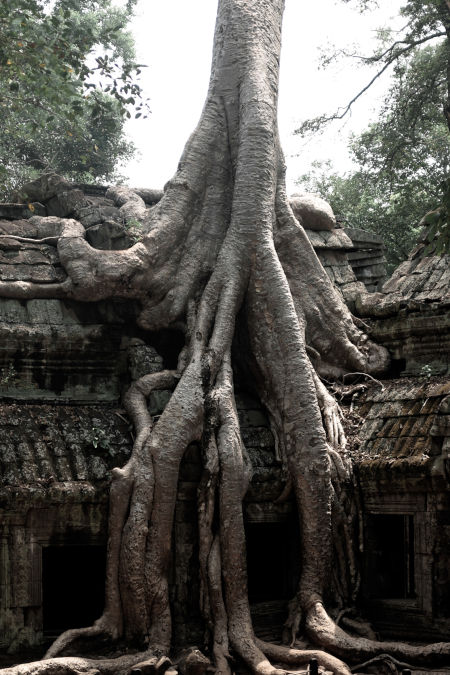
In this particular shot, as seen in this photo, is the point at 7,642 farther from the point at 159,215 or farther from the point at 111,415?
the point at 159,215

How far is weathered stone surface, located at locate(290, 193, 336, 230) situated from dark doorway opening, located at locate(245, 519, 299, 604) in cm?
359

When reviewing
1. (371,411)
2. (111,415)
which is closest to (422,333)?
(371,411)

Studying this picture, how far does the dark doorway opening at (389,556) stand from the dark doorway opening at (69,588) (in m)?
2.32

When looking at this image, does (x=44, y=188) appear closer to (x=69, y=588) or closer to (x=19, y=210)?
(x=19, y=210)

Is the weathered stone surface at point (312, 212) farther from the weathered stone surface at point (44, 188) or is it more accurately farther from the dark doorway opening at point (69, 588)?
the dark doorway opening at point (69, 588)

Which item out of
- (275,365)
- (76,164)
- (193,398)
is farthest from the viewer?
(76,164)

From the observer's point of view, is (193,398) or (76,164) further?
(76,164)

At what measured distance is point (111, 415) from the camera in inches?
316

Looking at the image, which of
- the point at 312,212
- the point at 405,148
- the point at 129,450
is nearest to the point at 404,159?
the point at 405,148

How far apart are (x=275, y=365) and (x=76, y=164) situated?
11807mm

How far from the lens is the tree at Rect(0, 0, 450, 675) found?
710 cm

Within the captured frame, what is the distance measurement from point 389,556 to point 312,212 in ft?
12.9

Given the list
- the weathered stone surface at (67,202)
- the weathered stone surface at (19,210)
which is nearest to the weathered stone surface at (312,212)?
the weathered stone surface at (67,202)

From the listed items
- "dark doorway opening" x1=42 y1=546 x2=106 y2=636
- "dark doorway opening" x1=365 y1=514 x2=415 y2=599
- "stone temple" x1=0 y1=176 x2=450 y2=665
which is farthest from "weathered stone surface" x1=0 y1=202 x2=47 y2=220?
"dark doorway opening" x1=365 y1=514 x2=415 y2=599
